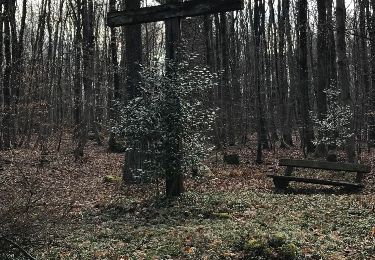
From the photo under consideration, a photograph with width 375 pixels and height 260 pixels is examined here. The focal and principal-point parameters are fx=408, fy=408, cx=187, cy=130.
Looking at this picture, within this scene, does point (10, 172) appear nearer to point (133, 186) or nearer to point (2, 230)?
point (133, 186)

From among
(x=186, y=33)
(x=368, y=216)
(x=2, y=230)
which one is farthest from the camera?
(x=186, y=33)

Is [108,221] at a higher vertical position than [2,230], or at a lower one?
lower

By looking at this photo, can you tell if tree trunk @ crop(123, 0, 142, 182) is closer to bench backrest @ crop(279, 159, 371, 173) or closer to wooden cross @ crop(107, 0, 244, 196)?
wooden cross @ crop(107, 0, 244, 196)

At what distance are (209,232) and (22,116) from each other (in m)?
14.5

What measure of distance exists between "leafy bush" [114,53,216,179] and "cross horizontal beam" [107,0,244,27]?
120cm

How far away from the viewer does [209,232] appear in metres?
6.73

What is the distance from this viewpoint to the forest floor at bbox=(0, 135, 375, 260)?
18.7 ft

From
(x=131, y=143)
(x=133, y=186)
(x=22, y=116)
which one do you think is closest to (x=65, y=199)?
(x=133, y=186)

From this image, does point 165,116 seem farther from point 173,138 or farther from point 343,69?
point 343,69

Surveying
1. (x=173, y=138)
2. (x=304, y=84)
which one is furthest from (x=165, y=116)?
(x=304, y=84)

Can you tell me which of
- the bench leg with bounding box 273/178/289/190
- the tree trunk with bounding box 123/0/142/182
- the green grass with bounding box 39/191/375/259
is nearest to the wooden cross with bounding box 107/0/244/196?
the green grass with bounding box 39/191/375/259

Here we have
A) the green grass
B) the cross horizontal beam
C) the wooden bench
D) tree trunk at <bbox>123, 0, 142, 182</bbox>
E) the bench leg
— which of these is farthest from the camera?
tree trunk at <bbox>123, 0, 142, 182</bbox>

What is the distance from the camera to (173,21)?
32.2ft

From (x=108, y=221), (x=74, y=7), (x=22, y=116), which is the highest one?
(x=74, y=7)
